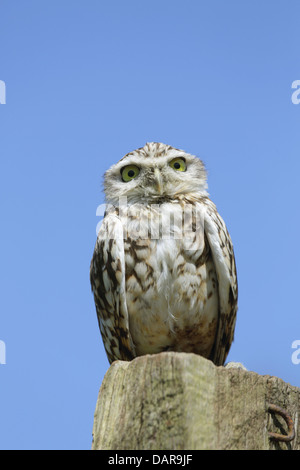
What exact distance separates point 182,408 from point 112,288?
203cm

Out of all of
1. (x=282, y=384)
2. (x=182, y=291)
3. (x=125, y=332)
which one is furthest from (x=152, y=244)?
(x=282, y=384)

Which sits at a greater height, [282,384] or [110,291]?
[110,291]

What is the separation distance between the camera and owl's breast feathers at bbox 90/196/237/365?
4.22 m

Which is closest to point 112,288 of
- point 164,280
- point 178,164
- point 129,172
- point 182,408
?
point 164,280

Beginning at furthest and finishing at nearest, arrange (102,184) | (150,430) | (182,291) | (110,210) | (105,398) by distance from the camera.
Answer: (102,184)
(110,210)
(182,291)
(105,398)
(150,430)

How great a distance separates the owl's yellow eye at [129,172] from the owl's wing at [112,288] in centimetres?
37

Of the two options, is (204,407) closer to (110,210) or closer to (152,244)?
(152,244)

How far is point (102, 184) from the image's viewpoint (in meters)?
4.98

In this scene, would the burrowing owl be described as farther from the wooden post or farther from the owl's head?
the wooden post

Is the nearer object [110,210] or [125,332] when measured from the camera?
[125,332]

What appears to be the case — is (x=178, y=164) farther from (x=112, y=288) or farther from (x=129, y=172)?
(x=112, y=288)

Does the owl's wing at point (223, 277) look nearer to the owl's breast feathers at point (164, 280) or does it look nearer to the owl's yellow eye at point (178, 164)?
the owl's breast feathers at point (164, 280)

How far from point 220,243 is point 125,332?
93 cm
